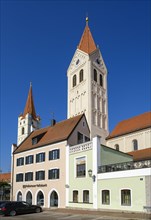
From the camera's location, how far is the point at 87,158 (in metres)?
31.9

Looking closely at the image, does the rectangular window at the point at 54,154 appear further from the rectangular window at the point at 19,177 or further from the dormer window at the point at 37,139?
the rectangular window at the point at 19,177

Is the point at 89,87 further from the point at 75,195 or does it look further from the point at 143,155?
the point at 75,195

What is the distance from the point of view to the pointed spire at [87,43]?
6267 cm

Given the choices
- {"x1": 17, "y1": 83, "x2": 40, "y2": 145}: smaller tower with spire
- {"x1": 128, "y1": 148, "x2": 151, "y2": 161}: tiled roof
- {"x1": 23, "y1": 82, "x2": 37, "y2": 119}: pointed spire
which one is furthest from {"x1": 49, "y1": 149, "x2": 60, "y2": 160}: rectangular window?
{"x1": 23, "y1": 82, "x2": 37, "y2": 119}: pointed spire

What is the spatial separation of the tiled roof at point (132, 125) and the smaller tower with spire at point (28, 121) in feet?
156

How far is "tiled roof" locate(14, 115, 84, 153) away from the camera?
3776 cm

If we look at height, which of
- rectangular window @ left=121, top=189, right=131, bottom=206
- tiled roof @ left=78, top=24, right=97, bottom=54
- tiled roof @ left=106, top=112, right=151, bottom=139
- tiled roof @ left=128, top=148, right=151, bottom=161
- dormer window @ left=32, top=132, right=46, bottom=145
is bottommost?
rectangular window @ left=121, top=189, right=131, bottom=206

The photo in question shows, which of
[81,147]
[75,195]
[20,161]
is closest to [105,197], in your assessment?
[75,195]

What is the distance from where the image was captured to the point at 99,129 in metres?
54.9

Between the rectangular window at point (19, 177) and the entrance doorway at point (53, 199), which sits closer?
the entrance doorway at point (53, 199)

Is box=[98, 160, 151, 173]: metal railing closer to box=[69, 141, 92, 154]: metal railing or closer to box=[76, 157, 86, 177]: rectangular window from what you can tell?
box=[76, 157, 86, 177]: rectangular window

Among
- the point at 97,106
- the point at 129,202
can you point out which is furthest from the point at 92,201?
the point at 97,106

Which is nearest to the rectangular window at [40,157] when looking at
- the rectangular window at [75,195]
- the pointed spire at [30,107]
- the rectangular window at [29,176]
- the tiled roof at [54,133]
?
the tiled roof at [54,133]

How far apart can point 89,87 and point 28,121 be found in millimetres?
42566
